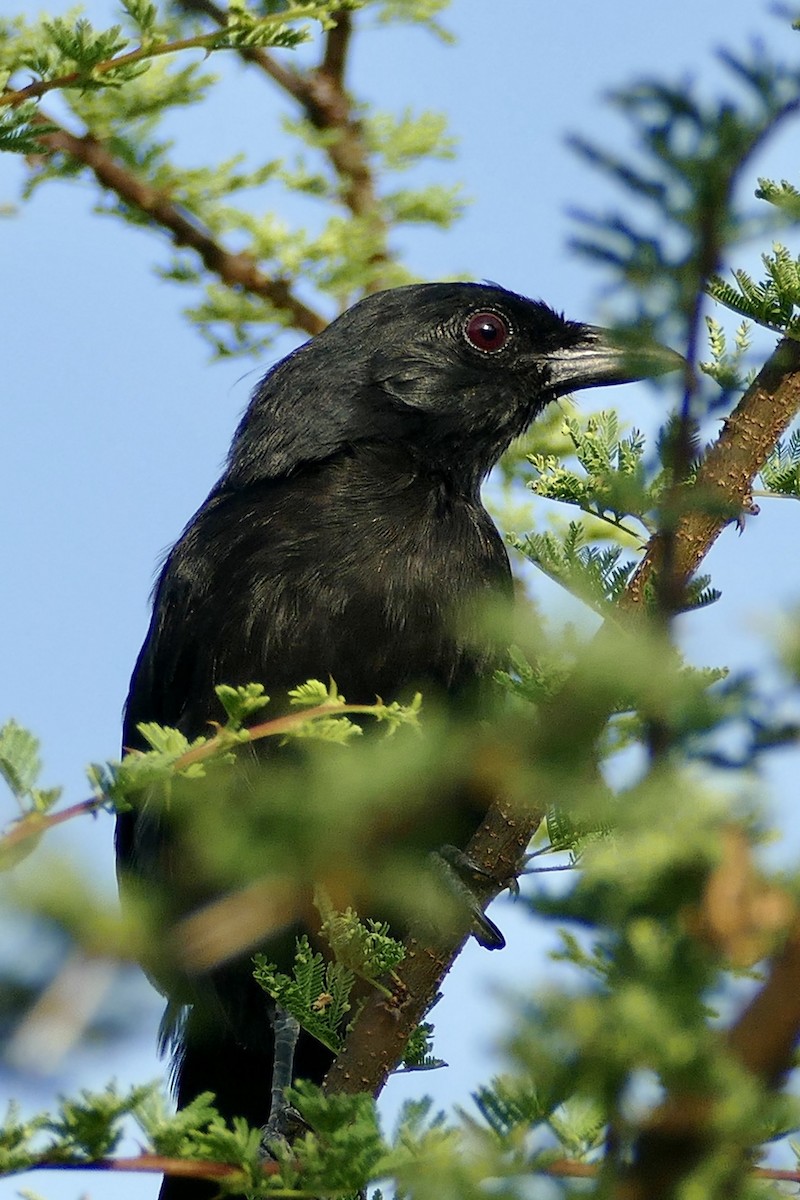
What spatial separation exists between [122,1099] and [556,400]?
405 cm

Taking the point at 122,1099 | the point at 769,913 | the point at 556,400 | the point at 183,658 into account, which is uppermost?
the point at 556,400

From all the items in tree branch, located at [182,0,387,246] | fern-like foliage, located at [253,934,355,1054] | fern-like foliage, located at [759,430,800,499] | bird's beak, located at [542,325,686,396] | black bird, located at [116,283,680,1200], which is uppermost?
tree branch, located at [182,0,387,246]

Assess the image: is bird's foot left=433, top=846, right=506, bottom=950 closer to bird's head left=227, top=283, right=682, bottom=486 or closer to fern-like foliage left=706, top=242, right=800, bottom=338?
fern-like foliage left=706, top=242, right=800, bottom=338

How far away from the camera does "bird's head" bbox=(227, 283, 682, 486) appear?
500cm

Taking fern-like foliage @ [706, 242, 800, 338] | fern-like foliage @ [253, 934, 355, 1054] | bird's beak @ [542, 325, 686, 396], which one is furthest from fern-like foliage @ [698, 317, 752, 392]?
bird's beak @ [542, 325, 686, 396]

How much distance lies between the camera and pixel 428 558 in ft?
14.9

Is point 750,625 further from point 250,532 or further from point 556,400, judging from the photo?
point 556,400

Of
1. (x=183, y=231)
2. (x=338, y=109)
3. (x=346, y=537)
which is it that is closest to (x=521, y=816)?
(x=346, y=537)

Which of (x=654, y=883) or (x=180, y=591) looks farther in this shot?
(x=180, y=591)

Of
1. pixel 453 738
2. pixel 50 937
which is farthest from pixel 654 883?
pixel 50 937

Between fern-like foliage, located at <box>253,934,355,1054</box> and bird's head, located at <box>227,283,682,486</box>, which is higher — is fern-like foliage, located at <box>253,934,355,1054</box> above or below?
below

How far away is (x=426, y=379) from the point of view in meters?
5.21

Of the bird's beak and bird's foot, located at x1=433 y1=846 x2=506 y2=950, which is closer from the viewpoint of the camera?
bird's foot, located at x1=433 y1=846 x2=506 y2=950

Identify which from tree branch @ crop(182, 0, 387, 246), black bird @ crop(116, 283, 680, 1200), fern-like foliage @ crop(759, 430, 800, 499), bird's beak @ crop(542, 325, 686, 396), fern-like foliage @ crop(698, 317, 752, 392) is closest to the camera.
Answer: fern-like foliage @ crop(698, 317, 752, 392)
